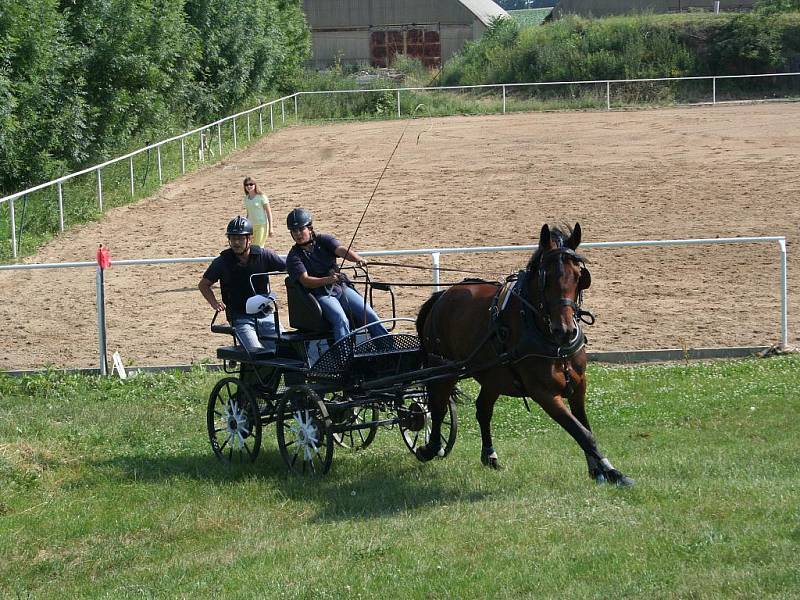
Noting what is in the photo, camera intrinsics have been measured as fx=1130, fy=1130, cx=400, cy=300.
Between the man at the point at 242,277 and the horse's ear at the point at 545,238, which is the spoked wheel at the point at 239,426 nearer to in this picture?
the man at the point at 242,277

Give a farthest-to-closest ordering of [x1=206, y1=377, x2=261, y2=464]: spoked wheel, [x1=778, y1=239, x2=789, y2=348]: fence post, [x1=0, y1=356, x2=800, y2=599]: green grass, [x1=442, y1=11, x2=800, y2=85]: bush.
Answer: [x1=442, y1=11, x2=800, y2=85]: bush
[x1=778, y1=239, x2=789, y2=348]: fence post
[x1=206, y1=377, x2=261, y2=464]: spoked wheel
[x1=0, y1=356, x2=800, y2=599]: green grass

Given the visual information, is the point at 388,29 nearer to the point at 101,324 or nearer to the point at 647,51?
the point at 647,51

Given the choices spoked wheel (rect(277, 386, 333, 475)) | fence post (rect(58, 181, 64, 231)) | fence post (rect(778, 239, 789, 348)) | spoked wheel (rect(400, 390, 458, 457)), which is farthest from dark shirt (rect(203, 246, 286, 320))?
fence post (rect(58, 181, 64, 231))

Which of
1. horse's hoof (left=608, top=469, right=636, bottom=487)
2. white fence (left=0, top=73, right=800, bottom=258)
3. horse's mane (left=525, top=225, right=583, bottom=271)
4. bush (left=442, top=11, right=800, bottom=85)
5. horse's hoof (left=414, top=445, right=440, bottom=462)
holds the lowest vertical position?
horse's hoof (left=414, top=445, right=440, bottom=462)

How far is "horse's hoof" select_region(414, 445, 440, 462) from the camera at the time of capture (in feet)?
31.2

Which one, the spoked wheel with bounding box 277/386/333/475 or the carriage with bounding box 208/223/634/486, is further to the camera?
the spoked wheel with bounding box 277/386/333/475

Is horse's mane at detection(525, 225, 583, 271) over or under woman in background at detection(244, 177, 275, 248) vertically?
over

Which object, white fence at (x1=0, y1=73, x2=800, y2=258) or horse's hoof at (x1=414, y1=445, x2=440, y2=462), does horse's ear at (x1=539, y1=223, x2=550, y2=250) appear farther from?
white fence at (x1=0, y1=73, x2=800, y2=258)

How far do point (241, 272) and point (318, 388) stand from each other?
1.53m

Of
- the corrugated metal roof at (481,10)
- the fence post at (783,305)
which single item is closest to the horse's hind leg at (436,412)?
the fence post at (783,305)

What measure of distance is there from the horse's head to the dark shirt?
9.71 ft

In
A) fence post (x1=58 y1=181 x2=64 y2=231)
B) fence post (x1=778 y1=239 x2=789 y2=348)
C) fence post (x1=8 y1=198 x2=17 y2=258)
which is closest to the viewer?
fence post (x1=778 y1=239 x2=789 y2=348)

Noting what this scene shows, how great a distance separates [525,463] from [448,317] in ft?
4.46

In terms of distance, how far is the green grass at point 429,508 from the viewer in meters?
6.28
